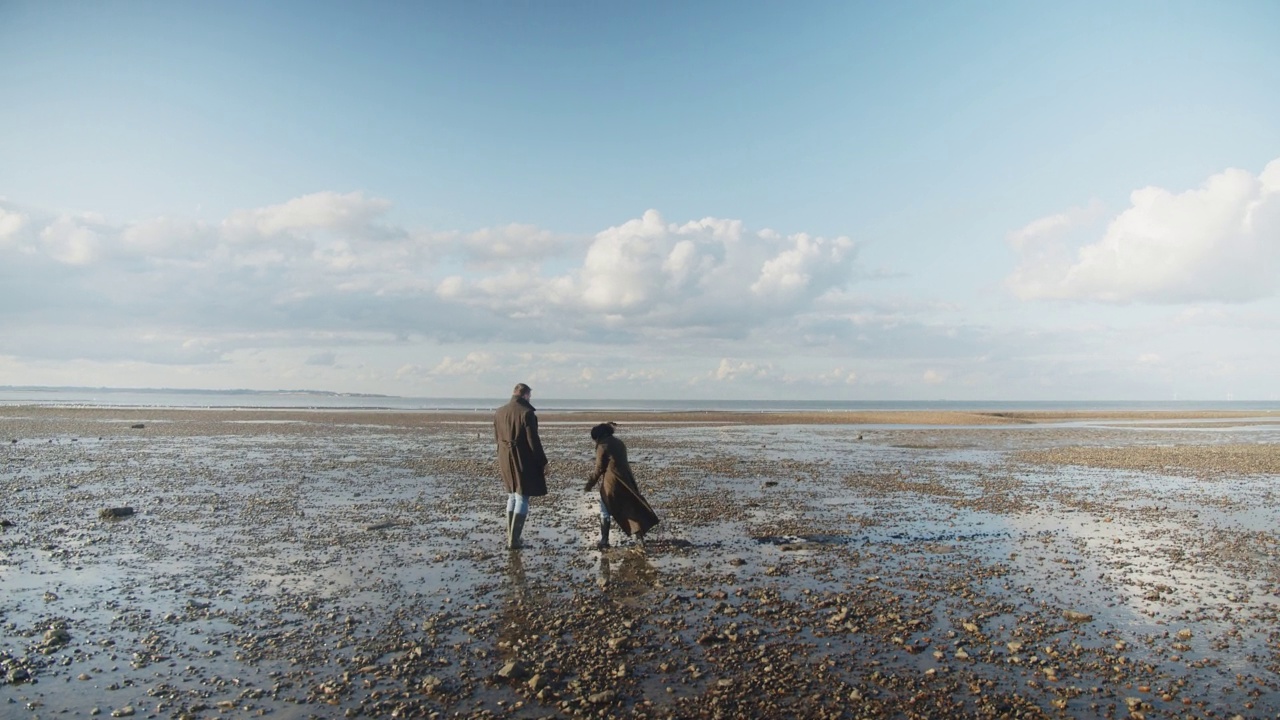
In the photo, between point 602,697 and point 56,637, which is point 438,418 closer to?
point 56,637

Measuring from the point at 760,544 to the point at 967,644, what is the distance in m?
5.67

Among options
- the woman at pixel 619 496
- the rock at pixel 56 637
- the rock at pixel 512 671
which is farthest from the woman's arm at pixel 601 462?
the rock at pixel 56 637

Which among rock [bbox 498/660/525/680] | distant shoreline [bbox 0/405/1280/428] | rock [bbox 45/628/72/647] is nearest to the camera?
rock [bbox 498/660/525/680]

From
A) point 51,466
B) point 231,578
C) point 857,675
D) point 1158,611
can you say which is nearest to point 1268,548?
point 1158,611

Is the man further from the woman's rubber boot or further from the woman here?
the woman

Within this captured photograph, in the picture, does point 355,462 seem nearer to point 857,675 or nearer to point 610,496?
point 610,496

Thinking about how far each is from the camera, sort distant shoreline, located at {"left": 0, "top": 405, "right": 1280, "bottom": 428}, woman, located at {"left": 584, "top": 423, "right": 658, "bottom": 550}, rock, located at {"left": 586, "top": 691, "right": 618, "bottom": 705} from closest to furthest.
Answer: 1. rock, located at {"left": 586, "top": 691, "right": 618, "bottom": 705}
2. woman, located at {"left": 584, "top": 423, "right": 658, "bottom": 550}
3. distant shoreline, located at {"left": 0, "top": 405, "right": 1280, "bottom": 428}

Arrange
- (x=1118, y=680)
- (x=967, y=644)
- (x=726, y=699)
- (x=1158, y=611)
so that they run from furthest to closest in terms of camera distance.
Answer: (x=1158, y=611) → (x=967, y=644) → (x=1118, y=680) → (x=726, y=699)

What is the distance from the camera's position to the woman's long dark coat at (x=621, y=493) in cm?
1333

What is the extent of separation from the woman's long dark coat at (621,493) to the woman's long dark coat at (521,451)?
1.17 metres

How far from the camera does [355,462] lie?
29547 millimetres

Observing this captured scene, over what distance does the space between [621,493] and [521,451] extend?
6.70 feet

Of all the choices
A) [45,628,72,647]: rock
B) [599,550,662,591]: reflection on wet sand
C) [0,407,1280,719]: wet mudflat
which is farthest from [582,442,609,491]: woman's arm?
[45,628,72,647]: rock

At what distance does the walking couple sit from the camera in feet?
41.9
